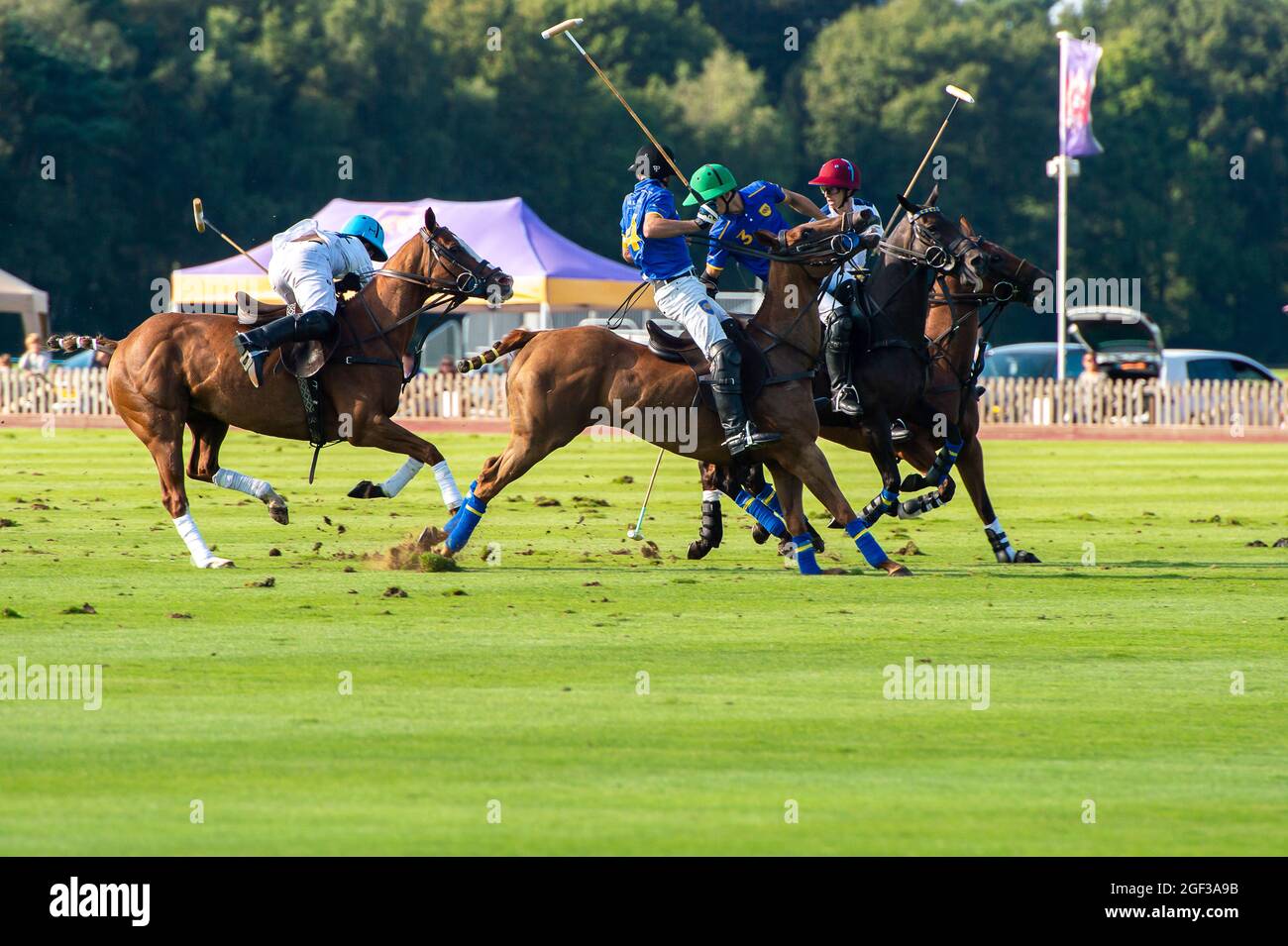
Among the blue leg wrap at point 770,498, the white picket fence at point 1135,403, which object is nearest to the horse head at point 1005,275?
the blue leg wrap at point 770,498

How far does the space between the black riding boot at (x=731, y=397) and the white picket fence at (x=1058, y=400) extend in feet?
72.7

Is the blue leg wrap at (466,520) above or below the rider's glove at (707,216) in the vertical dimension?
below

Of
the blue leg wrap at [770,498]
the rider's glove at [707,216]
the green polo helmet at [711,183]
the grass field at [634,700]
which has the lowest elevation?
the grass field at [634,700]

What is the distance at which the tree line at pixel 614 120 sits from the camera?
59.2m

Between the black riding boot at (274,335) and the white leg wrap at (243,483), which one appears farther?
the white leg wrap at (243,483)

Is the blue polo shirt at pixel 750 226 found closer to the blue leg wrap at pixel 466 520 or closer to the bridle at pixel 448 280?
the bridle at pixel 448 280

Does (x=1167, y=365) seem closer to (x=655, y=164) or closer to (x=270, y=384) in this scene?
(x=655, y=164)

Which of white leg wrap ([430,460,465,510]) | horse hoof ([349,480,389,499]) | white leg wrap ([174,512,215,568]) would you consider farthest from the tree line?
white leg wrap ([430,460,465,510])

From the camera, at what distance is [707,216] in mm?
12211

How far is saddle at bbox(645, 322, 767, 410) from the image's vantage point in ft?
39.3

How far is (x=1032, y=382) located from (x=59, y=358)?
2465cm

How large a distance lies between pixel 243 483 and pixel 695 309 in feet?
9.71

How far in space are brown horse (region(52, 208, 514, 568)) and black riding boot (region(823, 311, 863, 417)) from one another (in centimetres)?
208

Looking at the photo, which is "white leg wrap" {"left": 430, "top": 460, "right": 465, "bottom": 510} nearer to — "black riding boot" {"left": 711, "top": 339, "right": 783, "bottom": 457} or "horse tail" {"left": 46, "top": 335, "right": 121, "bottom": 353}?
"black riding boot" {"left": 711, "top": 339, "right": 783, "bottom": 457}
